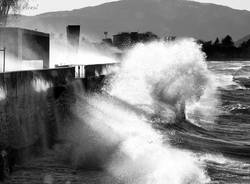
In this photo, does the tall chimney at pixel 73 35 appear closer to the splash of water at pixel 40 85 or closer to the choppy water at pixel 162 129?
the choppy water at pixel 162 129

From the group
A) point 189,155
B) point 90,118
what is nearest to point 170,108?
point 90,118

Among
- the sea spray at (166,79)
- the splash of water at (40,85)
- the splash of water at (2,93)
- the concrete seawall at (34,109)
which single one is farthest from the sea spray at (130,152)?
the sea spray at (166,79)

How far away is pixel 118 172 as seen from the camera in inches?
486

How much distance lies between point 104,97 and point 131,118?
157 inches

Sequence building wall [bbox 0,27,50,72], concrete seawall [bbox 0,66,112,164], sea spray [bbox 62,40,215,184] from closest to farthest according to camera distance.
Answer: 1. concrete seawall [bbox 0,66,112,164]
2. sea spray [bbox 62,40,215,184]
3. building wall [bbox 0,27,50,72]

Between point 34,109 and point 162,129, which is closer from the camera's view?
point 34,109

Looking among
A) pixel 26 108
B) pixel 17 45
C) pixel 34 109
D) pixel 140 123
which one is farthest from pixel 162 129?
pixel 26 108

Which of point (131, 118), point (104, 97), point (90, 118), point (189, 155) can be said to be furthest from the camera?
point (104, 97)

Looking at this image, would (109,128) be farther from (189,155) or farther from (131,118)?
(131,118)

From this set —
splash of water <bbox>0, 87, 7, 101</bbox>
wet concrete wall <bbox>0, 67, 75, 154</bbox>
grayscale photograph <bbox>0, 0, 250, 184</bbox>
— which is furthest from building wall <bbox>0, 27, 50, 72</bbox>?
splash of water <bbox>0, 87, 7, 101</bbox>

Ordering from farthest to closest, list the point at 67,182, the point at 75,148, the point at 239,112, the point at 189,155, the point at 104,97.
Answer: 1. the point at 239,112
2. the point at 104,97
3. the point at 189,155
4. the point at 75,148
5. the point at 67,182

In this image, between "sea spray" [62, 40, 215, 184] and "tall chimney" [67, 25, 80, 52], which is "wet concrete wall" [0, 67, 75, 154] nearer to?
"sea spray" [62, 40, 215, 184]

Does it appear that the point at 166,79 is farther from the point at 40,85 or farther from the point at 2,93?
the point at 2,93

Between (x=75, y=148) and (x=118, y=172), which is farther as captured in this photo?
(x=75, y=148)
